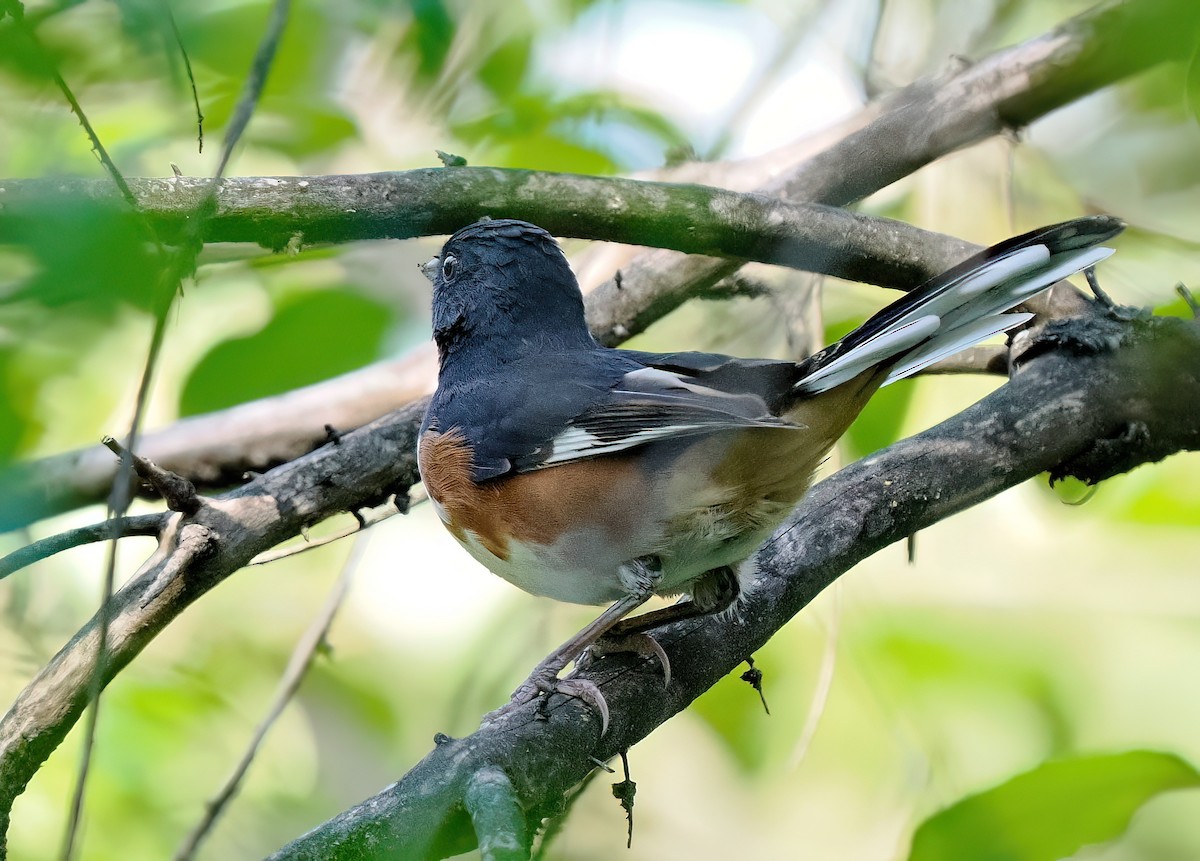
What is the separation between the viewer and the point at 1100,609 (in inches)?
155

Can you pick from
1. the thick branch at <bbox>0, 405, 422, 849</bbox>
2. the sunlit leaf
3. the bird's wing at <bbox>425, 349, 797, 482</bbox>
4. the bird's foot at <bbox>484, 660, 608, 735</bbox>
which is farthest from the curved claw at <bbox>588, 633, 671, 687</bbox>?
the sunlit leaf

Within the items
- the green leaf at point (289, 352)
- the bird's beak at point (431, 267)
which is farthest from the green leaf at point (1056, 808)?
the green leaf at point (289, 352)

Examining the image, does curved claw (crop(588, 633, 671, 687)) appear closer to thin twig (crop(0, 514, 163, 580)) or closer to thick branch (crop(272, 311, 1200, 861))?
thick branch (crop(272, 311, 1200, 861))

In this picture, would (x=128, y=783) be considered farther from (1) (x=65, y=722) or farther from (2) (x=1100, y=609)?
(2) (x=1100, y=609)

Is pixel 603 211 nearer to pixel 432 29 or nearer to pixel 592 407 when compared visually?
pixel 592 407

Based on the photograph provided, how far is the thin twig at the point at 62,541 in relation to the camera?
206 cm

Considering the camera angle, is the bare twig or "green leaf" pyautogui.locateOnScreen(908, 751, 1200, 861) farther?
the bare twig

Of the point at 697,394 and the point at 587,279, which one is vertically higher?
the point at 587,279

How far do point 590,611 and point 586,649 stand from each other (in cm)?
189

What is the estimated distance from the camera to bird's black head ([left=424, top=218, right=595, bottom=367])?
3.08 metres

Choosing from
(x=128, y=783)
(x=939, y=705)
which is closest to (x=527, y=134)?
(x=939, y=705)

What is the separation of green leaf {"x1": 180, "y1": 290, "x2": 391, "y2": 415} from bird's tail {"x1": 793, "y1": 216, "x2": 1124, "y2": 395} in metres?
1.96

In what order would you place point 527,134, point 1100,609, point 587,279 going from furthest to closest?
point 587,279 → point 1100,609 → point 527,134

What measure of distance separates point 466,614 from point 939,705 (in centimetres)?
204
